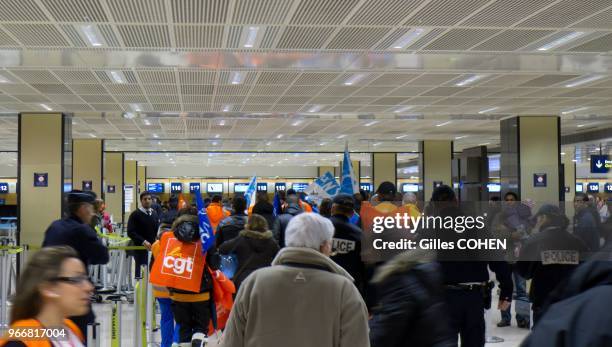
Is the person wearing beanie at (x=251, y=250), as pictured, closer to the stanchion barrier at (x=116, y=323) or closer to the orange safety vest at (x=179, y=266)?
the orange safety vest at (x=179, y=266)

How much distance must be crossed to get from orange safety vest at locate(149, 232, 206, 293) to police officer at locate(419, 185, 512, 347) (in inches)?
87.8

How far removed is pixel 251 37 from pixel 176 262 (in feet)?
13.3

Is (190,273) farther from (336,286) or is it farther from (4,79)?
(4,79)

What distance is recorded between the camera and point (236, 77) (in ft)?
40.8

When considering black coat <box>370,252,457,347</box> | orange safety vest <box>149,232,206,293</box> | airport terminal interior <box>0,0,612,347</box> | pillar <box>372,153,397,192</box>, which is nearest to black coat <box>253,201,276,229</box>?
airport terminal interior <box>0,0,612,347</box>

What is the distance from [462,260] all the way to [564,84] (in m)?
9.10

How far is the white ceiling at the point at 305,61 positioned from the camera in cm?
813

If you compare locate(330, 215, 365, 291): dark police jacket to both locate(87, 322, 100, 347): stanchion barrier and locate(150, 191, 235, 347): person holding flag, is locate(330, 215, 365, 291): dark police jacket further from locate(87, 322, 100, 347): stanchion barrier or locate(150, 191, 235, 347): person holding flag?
locate(87, 322, 100, 347): stanchion barrier

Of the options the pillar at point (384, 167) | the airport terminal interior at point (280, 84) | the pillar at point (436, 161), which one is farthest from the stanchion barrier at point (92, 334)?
the pillar at point (384, 167)

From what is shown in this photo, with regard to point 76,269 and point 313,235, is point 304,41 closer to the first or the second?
point 313,235

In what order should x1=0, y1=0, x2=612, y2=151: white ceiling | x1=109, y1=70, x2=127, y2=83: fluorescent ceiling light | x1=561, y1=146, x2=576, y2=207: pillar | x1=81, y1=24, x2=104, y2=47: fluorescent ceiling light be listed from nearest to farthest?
x1=0, y1=0, x2=612, y2=151: white ceiling
x1=81, y1=24, x2=104, y2=47: fluorescent ceiling light
x1=109, y1=70, x2=127, y2=83: fluorescent ceiling light
x1=561, y1=146, x2=576, y2=207: pillar

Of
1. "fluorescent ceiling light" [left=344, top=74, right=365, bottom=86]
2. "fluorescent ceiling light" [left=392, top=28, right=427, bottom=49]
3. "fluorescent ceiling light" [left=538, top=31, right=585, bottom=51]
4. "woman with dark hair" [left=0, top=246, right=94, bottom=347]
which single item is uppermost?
"fluorescent ceiling light" [left=538, top=31, right=585, bottom=51]

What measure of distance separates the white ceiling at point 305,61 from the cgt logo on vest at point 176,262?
2.95m

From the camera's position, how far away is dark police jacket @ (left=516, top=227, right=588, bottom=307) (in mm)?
6137
